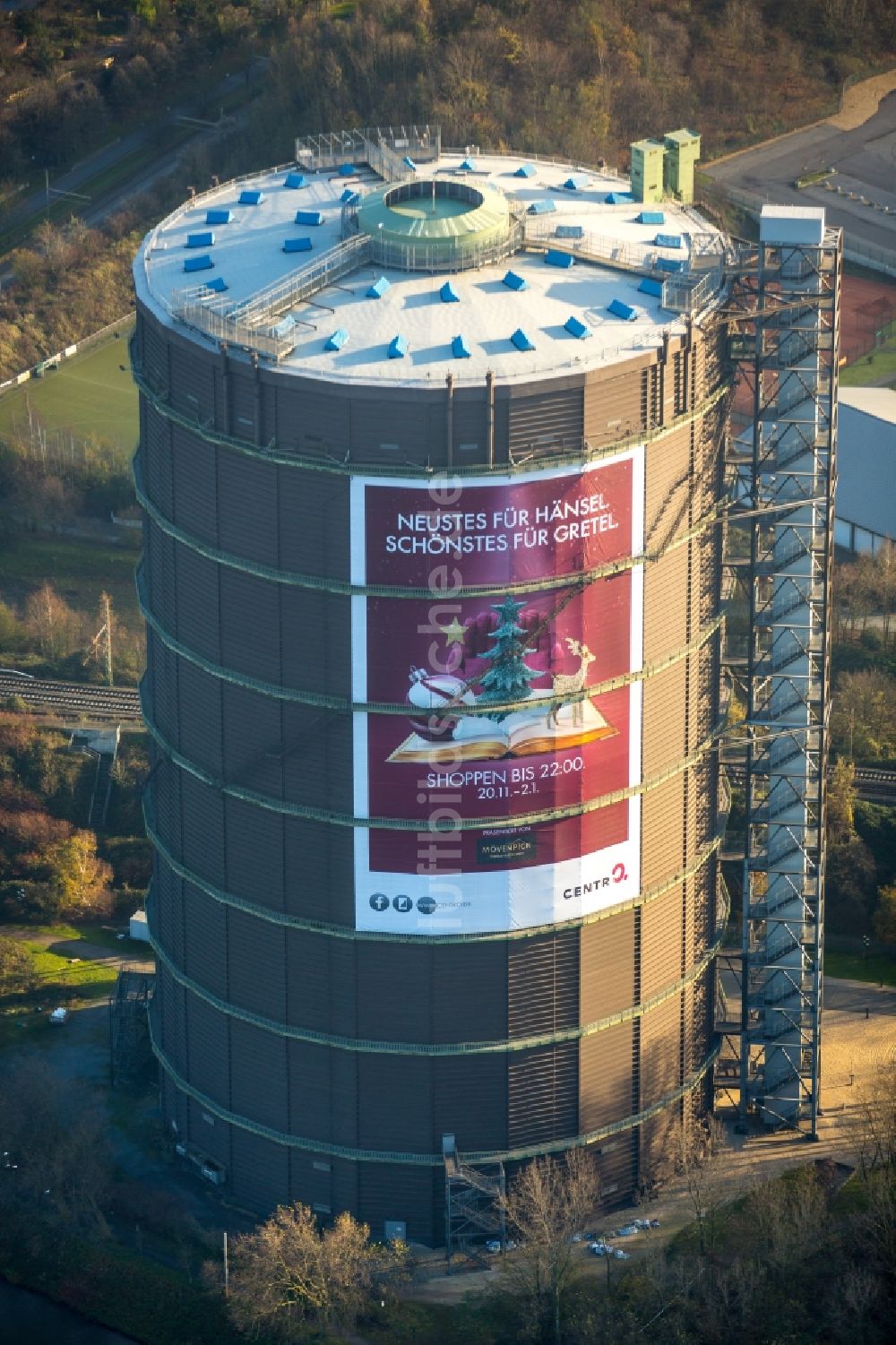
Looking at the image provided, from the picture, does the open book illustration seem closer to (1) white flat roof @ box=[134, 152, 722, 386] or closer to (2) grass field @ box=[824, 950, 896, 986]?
(1) white flat roof @ box=[134, 152, 722, 386]

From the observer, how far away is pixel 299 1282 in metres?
107

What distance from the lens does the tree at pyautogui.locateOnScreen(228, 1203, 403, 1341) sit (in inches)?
4200

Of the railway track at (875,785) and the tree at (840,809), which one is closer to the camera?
the tree at (840,809)

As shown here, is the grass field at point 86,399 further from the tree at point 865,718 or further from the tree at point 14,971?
the tree at point 14,971

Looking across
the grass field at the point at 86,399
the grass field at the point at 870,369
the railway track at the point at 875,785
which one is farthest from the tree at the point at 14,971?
the grass field at the point at 870,369

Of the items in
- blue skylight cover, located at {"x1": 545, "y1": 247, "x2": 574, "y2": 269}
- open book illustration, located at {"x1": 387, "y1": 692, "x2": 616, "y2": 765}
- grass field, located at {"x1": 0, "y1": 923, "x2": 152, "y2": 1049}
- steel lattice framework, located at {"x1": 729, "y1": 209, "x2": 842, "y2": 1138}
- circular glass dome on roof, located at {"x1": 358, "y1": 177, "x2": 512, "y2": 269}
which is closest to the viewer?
open book illustration, located at {"x1": 387, "y1": 692, "x2": 616, "y2": 765}

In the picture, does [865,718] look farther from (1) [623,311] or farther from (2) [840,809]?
(1) [623,311]

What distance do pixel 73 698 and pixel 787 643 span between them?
5718cm

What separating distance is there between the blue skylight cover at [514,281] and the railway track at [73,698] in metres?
55.2

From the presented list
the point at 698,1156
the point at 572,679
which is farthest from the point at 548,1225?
the point at 572,679

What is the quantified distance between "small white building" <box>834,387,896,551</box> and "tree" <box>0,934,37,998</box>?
199ft

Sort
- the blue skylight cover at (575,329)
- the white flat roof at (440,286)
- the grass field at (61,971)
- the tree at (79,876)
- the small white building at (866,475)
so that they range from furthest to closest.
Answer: the small white building at (866,475) → the tree at (79,876) → the grass field at (61,971) → the blue skylight cover at (575,329) → the white flat roof at (440,286)

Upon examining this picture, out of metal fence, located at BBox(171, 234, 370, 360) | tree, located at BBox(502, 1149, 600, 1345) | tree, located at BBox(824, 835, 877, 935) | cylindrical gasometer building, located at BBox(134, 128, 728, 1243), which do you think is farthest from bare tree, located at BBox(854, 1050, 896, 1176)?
metal fence, located at BBox(171, 234, 370, 360)

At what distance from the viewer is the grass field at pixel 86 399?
618 feet
